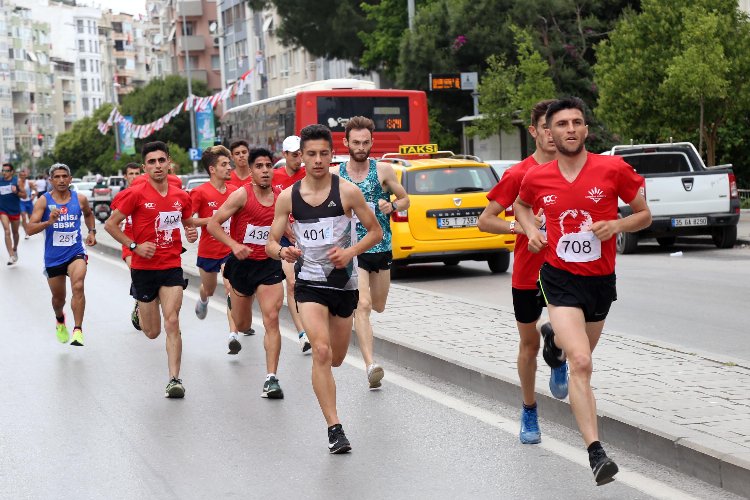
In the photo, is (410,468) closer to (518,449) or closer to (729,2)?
(518,449)

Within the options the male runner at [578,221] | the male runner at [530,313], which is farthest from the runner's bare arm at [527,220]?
the male runner at [530,313]

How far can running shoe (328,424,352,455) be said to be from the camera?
7512 millimetres

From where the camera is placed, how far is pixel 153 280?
10602mm

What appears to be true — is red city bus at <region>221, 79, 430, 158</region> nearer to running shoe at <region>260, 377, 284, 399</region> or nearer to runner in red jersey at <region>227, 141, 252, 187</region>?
runner in red jersey at <region>227, 141, 252, 187</region>

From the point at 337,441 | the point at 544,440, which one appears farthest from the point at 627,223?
the point at 337,441

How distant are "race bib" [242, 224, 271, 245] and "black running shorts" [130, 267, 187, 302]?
0.61 meters

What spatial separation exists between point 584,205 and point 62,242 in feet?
25.8

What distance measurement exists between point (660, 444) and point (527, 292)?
1.21m

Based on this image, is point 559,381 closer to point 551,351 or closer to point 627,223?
point 551,351

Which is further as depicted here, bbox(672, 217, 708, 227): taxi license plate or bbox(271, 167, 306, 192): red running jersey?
bbox(672, 217, 708, 227): taxi license plate

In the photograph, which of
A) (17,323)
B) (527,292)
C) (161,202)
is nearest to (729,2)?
(17,323)

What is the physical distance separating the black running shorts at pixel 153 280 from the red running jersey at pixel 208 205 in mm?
1941

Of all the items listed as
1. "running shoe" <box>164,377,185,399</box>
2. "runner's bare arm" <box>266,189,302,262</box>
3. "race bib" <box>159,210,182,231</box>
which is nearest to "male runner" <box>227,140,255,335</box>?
"race bib" <box>159,210,182,231</box>

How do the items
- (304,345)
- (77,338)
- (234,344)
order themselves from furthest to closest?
(77,338)
(304,345)
(234,344)
